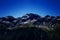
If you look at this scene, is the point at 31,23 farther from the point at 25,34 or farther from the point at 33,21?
the point at 33,21

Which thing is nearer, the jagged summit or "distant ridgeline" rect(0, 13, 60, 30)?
"distant ridgeline" rect(0, 13, 60, 30)

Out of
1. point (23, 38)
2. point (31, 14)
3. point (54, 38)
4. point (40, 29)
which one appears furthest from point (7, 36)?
point (31, 14)

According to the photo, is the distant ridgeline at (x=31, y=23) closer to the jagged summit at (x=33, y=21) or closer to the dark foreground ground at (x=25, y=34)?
the jagged summit at (x=33, y=21)

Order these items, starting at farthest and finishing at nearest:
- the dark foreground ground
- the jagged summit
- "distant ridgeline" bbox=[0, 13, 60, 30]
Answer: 1. the jagged summit
2. "distant ridgeline" bbox=[0, 13, 60, 30]
3. the dark foreground ground

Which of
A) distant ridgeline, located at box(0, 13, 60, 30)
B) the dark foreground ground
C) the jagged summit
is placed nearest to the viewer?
the dark foreground ground

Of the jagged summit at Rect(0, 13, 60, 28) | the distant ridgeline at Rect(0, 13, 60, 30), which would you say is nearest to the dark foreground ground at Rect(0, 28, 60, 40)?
the distant ridgeline at Rect(0, 13, 60, 30)

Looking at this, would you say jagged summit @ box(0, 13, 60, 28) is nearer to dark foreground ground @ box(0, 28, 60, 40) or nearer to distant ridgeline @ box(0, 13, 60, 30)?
distant ridgeline @ box(0, 13, 60, 30)

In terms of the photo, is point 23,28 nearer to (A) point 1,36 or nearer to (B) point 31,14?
(A) point 1,36

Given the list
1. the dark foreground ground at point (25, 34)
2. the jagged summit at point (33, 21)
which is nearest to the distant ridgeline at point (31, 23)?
the jagged summit at point (33, 21)
